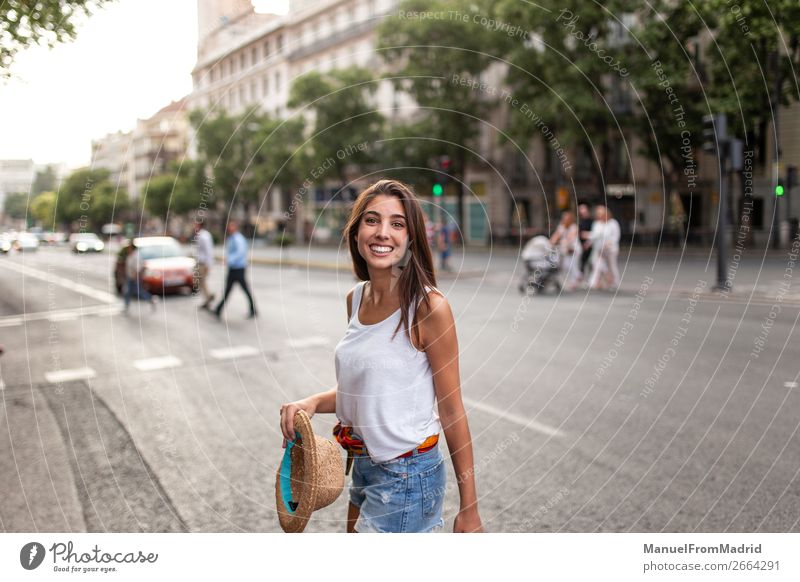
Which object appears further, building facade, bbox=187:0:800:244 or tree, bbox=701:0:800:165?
building facade, bbox=187:0:800:244

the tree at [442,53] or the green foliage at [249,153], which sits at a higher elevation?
the tree at [442,53]

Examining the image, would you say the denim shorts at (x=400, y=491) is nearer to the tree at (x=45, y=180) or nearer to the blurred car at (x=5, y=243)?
the tree at (x=45, y=180)

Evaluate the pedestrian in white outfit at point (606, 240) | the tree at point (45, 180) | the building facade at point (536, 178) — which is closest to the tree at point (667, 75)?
the building facade at point (536, 178)

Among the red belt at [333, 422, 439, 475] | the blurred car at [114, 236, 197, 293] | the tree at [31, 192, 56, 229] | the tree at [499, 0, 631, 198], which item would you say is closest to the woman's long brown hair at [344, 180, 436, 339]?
the red belt at [333, 422, 439, 475]

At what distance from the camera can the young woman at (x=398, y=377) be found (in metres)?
2.32

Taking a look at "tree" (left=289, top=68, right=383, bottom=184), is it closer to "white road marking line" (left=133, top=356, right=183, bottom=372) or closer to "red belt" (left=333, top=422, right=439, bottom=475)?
"white road marking line" (left=133, top=356, right=183, bottom=372)

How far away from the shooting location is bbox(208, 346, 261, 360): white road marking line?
9577 millimetres

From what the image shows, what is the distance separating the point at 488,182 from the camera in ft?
149

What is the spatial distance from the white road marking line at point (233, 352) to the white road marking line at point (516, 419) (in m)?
3.77

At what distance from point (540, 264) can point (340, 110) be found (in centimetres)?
1708

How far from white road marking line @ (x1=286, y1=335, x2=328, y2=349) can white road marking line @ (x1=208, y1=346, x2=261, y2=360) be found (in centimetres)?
52

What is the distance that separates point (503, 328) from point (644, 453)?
21.0ft

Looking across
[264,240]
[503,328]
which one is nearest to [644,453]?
[503,328]

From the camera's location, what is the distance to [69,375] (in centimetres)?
868
